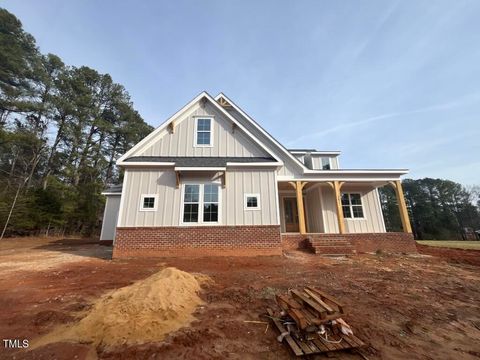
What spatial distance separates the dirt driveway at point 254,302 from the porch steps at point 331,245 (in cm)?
145

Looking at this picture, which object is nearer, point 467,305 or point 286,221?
point 467,305

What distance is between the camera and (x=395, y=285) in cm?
545

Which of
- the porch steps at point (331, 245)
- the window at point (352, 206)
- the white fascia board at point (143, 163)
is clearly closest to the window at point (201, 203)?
the white fascia board at point (143, 163)

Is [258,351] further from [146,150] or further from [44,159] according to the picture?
[44,159]

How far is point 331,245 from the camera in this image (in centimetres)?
996

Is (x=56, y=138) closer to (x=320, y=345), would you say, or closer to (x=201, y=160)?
(x=201, y=160)

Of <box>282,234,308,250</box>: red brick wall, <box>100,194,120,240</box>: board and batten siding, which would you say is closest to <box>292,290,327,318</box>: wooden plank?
<box>282,234,308,250</box>: red brick wall

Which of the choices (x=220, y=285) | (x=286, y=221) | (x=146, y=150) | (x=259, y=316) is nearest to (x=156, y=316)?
(x=259, y=316)

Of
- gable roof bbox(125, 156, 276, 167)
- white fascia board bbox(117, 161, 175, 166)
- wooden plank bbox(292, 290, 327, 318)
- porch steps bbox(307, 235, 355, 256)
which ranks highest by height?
→ gable roof bbox(125, 156, 276, 167)

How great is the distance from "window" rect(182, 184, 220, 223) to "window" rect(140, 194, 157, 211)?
4.20ft

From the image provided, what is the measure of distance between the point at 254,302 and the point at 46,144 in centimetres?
2660

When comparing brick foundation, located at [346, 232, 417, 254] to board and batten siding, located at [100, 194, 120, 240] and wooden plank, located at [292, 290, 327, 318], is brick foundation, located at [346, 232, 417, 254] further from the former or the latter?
board and batten siding, located at [100, 194, 120, 240]

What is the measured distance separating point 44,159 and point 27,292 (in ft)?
78.3

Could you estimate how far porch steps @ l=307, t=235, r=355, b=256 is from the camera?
964cm
